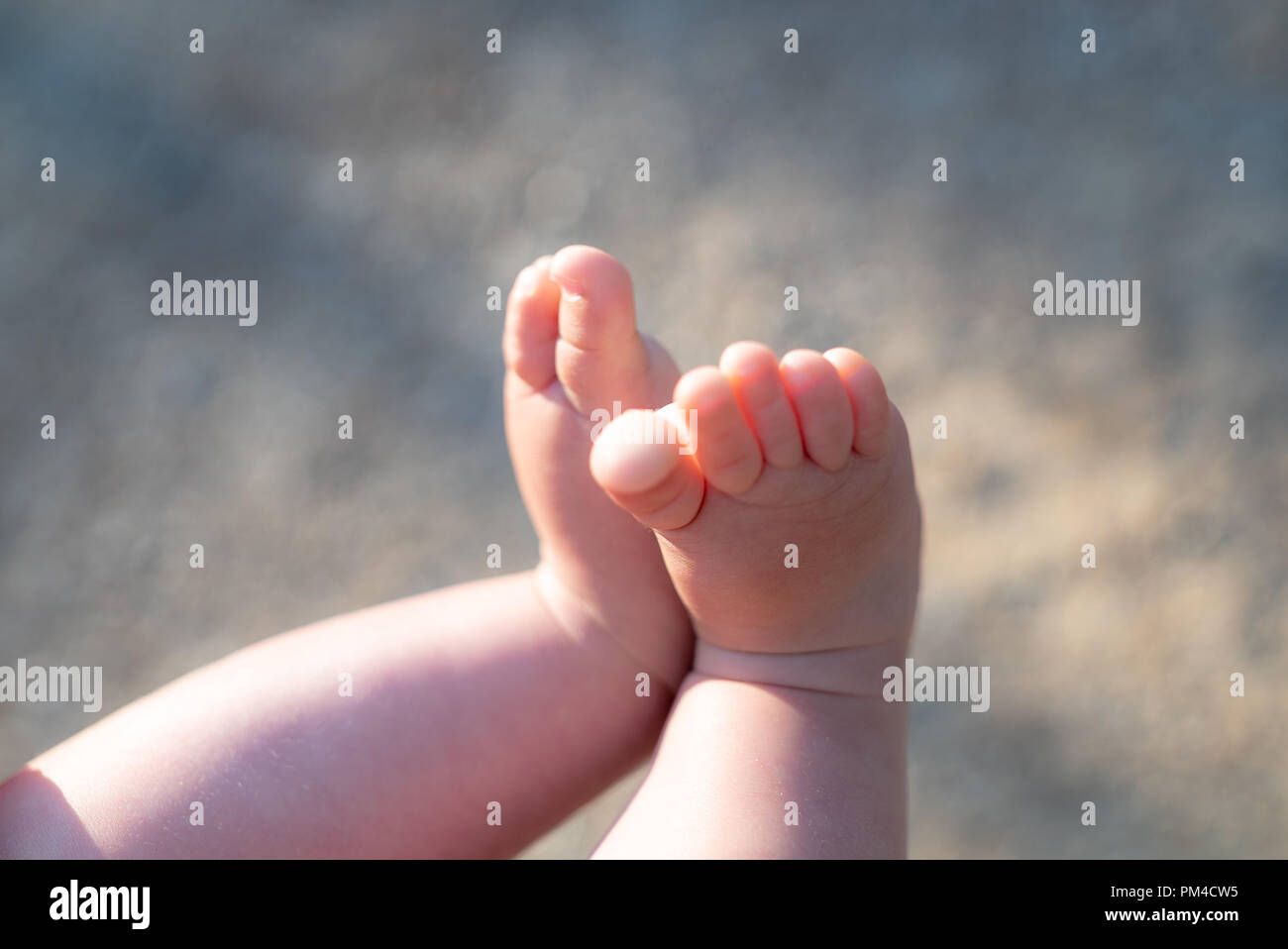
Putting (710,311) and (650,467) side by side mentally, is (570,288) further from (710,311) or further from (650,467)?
(710,311)

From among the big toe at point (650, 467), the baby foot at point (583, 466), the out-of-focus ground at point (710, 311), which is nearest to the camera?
the big toe at point (650, 467)

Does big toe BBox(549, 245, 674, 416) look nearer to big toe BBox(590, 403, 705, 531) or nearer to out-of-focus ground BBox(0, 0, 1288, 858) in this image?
big toe BBox(590, 403, 705, 531)

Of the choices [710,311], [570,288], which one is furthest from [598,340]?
[710,311]

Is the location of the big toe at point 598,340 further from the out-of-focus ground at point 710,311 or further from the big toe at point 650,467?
the out-of-focus ground at point 710,311

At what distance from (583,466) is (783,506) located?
117mm

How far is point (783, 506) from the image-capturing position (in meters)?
0.43

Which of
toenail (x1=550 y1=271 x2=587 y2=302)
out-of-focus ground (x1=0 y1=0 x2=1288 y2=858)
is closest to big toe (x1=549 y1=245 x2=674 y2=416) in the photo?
toenail (x1=550 y1=271 x2=587 y2=302)

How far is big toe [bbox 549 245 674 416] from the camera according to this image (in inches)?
19.4

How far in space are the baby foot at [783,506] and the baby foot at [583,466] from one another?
0.10ft

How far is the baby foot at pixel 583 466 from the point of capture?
505mm

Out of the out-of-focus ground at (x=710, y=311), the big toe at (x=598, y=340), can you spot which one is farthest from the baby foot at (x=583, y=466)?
the out-of-focus ground at (x=710, y=311)

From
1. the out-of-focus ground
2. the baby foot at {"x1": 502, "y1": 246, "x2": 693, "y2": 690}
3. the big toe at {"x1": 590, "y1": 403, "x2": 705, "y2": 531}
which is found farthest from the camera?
the out-of-focus ground

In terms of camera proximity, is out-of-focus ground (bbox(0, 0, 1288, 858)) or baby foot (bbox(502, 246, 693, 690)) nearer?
baby foot (bbox(502, 246, 693, 690))
